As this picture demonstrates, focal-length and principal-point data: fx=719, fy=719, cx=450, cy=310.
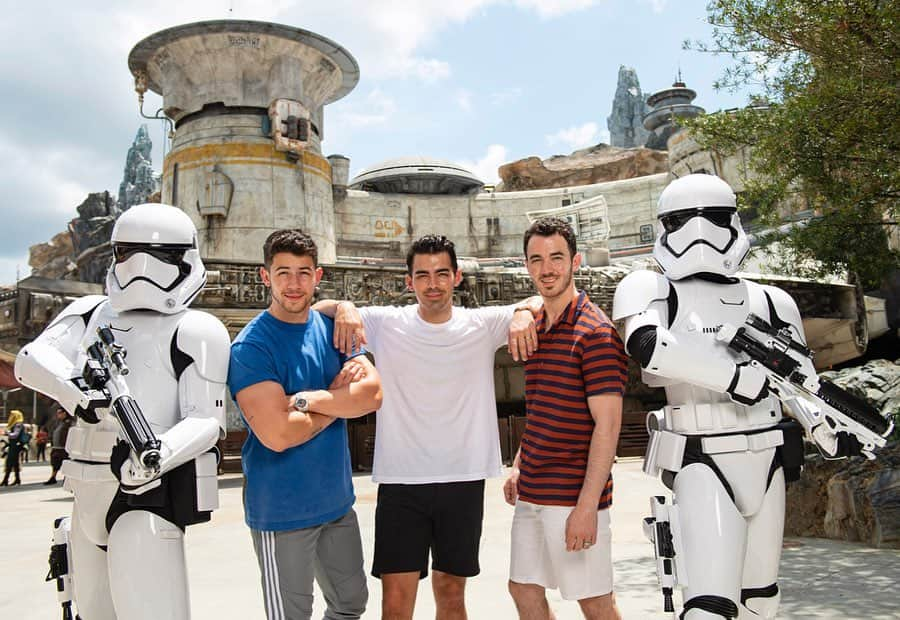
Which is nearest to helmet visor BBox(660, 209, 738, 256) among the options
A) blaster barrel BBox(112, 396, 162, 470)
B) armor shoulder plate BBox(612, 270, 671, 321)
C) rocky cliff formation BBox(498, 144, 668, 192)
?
armor shoulder plate BBox(612, 270, 671, 321)

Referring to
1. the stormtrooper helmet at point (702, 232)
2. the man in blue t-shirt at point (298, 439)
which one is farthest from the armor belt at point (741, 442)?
the man in blue t-shirt at point (298, 439)

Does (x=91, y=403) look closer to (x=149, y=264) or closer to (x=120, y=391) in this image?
(x=120, y=391)

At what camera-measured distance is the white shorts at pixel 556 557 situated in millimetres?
3057

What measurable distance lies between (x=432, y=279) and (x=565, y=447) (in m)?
0.99

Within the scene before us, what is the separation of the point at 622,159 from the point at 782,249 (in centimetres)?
3247

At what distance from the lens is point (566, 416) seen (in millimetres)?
3162

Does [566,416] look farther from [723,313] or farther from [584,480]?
[723,313]

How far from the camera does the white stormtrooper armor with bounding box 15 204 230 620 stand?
2.87 m

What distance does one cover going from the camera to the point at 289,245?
10.3 ft

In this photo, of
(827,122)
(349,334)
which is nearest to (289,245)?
(349,334)

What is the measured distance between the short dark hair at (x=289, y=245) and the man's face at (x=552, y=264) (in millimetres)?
1004

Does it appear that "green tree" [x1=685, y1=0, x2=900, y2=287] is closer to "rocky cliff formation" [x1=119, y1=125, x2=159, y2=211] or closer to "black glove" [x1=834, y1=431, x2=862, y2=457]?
"black glove" [x1=834, y1=431, x2=862, y2=457]

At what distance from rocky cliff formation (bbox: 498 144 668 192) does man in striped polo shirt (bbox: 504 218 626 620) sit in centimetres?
3720

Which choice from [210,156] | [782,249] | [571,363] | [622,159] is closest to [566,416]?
[571,363]
